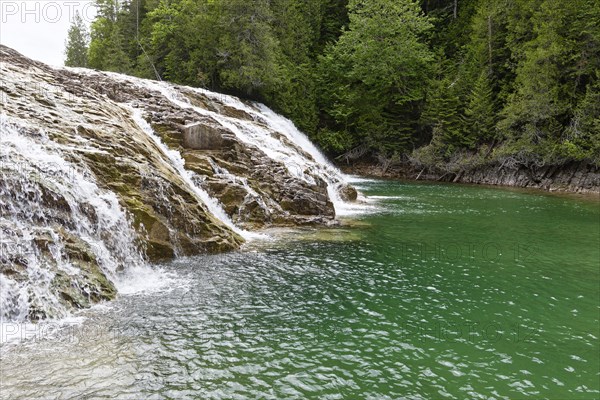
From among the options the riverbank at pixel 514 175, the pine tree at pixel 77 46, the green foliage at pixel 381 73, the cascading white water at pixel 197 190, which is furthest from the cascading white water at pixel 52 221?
the pine tree at pixel 77 46

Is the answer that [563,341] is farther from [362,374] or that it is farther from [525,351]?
[362,374]

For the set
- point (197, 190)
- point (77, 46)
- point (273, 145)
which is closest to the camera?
point (197, 190)

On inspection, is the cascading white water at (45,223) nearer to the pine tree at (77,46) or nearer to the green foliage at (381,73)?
the green foliage at (381,73)

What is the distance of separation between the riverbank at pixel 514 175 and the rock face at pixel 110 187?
21.5 meters

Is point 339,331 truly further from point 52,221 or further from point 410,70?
point 410,70

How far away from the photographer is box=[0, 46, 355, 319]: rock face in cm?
996

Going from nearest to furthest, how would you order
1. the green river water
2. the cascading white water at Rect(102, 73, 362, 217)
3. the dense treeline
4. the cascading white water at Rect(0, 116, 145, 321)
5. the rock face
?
the green river water, the cascading white water at Rect(0, 116, 145, 321), the rock face, the cascading white water at Rect(102, 73, 362, 217), the dense treeline

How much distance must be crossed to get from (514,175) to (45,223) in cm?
3828

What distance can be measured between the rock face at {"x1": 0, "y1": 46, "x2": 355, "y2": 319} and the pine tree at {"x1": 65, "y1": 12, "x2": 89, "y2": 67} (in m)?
67.8

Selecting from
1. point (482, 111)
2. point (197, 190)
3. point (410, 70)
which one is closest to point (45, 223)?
point (197, 190)

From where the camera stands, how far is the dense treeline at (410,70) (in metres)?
34.4

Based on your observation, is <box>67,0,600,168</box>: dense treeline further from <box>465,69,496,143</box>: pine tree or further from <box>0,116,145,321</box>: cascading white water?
<box>0,116,145,321</box>: cascading white water

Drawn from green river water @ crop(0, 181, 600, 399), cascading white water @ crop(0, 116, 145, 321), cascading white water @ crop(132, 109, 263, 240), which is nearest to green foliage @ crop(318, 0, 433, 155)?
cascading white water @ crop(132, 109, 263, 240)

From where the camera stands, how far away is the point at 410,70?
4625 cm
